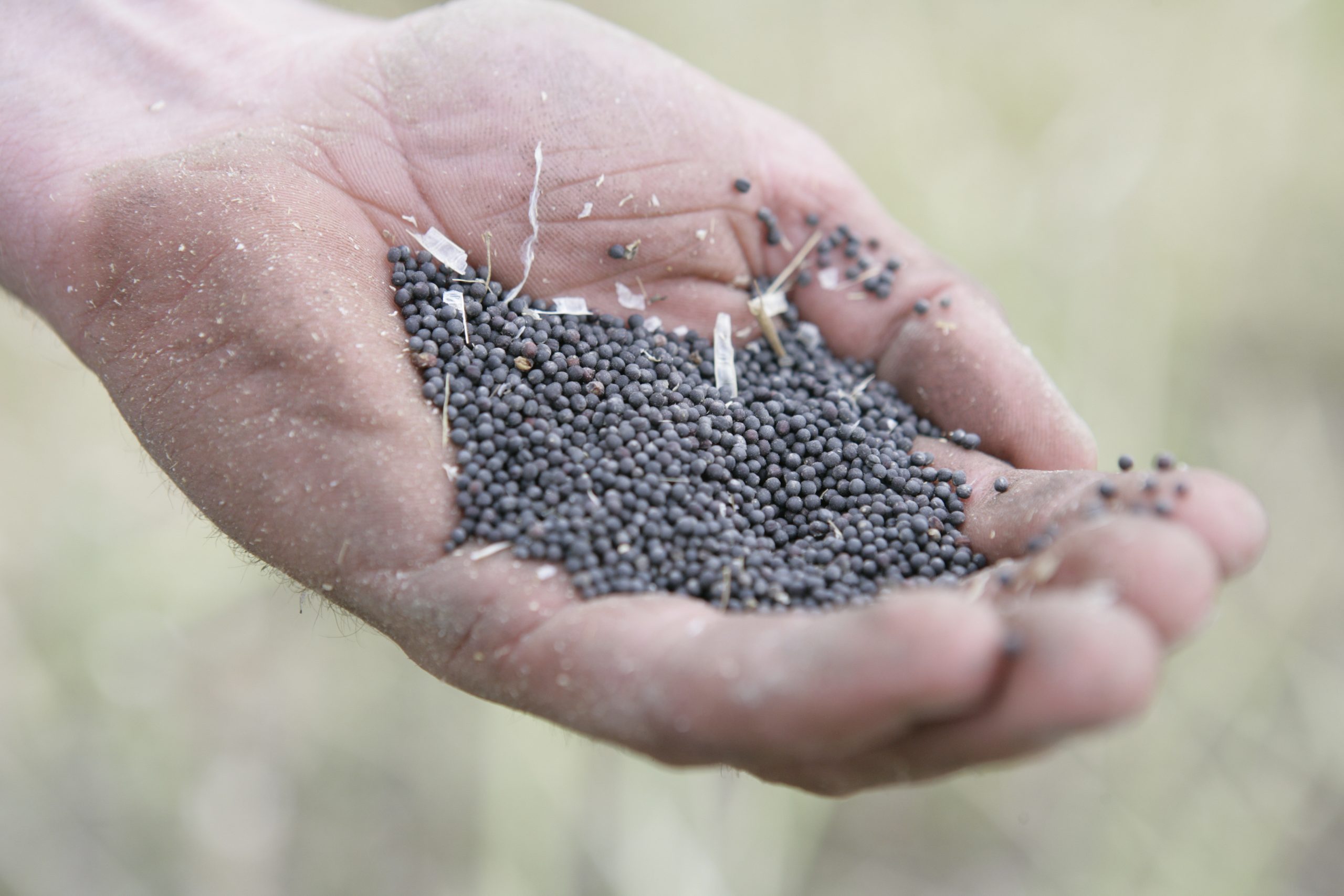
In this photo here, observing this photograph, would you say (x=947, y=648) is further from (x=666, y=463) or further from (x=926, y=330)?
(x=926, y=330)

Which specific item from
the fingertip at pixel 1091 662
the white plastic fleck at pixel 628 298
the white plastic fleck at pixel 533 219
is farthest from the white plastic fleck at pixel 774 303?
the fingertip at pixel 1091 662

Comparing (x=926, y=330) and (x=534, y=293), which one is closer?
(x=534, y=293)

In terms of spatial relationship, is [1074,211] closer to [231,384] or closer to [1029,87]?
[1029,87]

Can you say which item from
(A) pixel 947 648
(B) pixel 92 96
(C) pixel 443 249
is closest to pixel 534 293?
(C) pixel 443 249

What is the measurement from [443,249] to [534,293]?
0.41 m

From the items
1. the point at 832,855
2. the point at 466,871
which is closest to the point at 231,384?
the point at 466,871

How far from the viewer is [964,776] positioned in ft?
14.5

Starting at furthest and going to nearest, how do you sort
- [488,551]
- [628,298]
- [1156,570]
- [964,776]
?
[964,776], [628,298], [488,551], [1156,570]

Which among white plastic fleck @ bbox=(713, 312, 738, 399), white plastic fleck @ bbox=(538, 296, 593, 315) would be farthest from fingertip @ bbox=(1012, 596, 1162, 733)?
white plastic fleck @ bbox=(538, 296, 593, 315)

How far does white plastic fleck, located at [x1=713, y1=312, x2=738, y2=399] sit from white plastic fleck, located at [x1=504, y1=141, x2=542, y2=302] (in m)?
0.86

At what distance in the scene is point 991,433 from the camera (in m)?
3.57

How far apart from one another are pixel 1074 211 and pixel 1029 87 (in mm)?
1182

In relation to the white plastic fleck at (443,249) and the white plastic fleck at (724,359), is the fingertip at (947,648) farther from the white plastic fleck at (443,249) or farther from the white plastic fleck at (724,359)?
the white plastic fleck at (443,249)

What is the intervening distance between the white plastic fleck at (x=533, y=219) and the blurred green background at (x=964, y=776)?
8.00 ft
